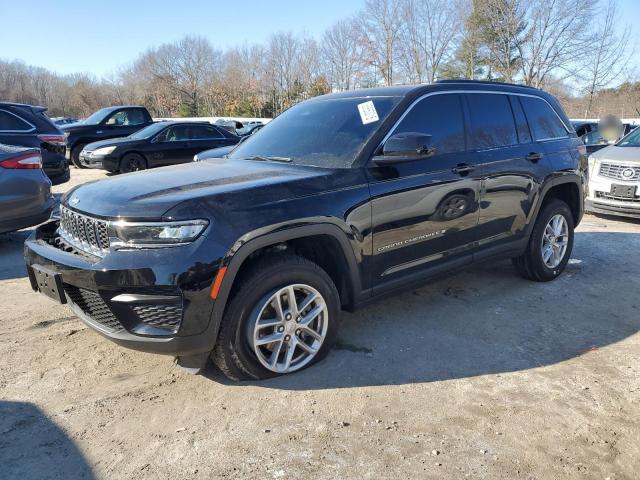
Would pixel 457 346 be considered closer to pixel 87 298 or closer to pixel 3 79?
pixel 87 298

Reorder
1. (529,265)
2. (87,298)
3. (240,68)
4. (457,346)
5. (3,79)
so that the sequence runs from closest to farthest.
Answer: (87,298) < (457,346) < (529,265) < (240,68) < (3,79)

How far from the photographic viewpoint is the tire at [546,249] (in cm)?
478

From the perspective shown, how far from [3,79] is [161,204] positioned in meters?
82.1

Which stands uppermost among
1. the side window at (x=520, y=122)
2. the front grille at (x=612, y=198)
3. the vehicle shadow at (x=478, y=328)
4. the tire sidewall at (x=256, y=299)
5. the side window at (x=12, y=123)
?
the side window at (x=12, y=123)

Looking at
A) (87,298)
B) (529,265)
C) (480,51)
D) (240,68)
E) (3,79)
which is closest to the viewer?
(87,298)

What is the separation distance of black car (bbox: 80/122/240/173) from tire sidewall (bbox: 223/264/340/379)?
10.5m

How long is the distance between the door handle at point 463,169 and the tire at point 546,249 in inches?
49.0

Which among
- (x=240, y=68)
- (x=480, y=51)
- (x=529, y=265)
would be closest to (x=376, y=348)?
(x=529, y=265)

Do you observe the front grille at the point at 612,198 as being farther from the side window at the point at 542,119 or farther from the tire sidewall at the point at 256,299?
the tire sidewall at the point at 256,299

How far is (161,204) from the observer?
2682mm

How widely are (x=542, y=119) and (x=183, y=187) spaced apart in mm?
3670

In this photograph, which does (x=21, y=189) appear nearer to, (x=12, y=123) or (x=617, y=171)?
(x=12, y=123)

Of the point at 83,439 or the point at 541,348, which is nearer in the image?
the point at 83,439

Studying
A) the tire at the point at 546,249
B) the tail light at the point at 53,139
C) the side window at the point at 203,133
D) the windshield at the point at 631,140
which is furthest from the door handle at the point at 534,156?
the side window at the point at 203,133
